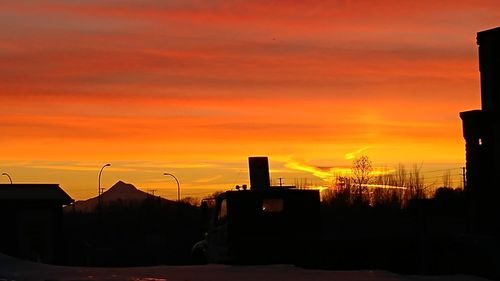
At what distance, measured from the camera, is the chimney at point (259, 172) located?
110ft

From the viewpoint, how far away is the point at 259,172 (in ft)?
111

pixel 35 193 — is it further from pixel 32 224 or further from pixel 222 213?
pixel 222 213

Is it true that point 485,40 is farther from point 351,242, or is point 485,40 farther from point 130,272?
point 130,272

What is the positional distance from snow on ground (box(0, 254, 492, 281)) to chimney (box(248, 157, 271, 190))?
14594 mm

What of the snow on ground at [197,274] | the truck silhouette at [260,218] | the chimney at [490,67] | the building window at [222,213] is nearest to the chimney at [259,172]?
the truck silhouette at [260,218]

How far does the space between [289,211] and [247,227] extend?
1.60 m

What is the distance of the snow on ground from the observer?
53.5ft

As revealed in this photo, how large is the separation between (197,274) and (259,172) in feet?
55.4

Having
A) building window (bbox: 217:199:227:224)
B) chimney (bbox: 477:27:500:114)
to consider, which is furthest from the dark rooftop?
chimney (bbox: 477:27:500:114)

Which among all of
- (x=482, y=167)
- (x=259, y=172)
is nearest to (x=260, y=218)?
(x=259, y=172)

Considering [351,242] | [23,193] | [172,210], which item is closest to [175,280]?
[351,242]

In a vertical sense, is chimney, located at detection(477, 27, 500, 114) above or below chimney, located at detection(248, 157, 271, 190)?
above

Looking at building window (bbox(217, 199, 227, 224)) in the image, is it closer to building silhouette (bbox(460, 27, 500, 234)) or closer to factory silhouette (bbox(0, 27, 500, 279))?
factory silhouette (bbox(0, 27, 500, 279))

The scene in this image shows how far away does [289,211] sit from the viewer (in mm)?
28562
